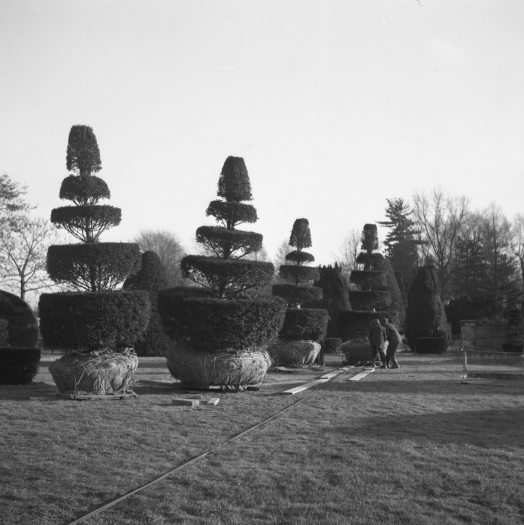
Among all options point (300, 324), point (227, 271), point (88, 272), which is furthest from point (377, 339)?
point (88, 272)

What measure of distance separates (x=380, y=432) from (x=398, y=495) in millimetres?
2969

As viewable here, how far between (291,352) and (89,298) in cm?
1035

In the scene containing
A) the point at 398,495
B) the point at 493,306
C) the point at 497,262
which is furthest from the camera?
the point at 497,262

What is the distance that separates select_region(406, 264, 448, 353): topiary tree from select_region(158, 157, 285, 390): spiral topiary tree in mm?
19703

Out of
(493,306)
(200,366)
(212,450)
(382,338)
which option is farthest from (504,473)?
(493,306)

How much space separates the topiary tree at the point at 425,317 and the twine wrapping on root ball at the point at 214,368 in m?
20.9

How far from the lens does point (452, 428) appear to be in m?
8.46

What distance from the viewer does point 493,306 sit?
145 ft

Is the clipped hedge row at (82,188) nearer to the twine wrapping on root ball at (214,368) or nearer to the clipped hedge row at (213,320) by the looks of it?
the clipped hedge row at (213,320)

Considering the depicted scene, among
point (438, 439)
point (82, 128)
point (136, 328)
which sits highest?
point (82, 128)

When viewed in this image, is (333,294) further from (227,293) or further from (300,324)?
(227,293)

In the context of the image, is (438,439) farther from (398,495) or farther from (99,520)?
(99,520)

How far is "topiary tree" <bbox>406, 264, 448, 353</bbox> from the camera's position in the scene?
106ft

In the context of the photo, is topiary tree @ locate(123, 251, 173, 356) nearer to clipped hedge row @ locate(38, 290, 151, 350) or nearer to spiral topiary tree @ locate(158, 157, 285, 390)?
spiral topiary tree @ locate(158, 157, 285, 390)
